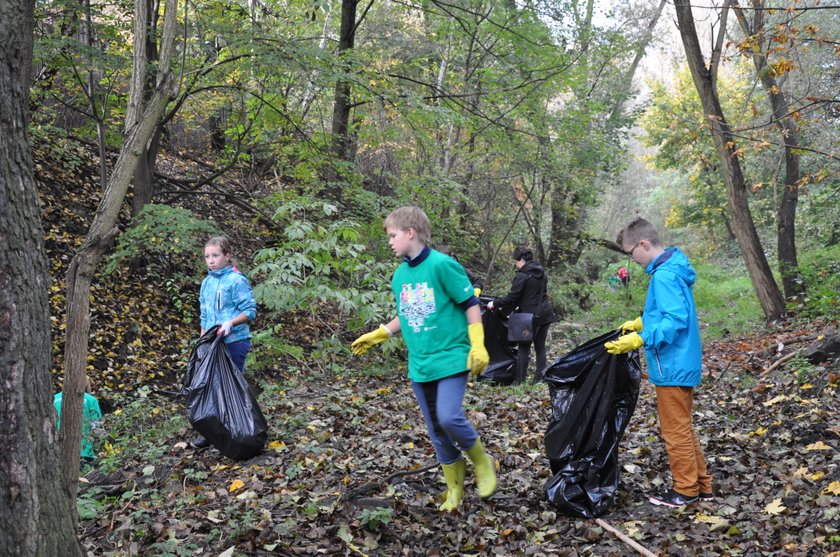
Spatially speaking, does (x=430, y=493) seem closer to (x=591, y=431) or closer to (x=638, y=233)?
(x=591, y=431)

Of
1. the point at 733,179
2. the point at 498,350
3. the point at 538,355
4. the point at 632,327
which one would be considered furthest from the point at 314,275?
the point at 733,179

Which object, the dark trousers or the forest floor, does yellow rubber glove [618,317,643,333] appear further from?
the dark trousers

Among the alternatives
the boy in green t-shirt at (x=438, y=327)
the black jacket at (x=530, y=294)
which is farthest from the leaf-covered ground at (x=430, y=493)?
the black jacket at (x=530, y=294)

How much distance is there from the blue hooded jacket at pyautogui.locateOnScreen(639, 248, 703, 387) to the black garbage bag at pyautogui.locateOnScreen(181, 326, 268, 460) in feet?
9.17

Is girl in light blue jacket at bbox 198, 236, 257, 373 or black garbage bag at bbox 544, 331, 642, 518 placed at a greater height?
girl in light blue jacket at bbox 198, 236, 257, 373

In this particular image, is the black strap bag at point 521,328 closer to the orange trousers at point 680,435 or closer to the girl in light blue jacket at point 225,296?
the girl in light blue jacket at point 225,296

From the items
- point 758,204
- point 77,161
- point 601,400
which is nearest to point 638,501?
point 601,400

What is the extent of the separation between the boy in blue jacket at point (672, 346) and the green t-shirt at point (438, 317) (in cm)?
91

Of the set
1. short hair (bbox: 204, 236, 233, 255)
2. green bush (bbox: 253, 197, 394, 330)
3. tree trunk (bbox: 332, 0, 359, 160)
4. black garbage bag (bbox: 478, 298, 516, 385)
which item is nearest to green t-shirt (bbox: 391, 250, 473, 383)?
short hair (bbox: 204, 236, 233, 255)

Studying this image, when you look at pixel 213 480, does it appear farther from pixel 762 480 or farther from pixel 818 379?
pixel 818 379

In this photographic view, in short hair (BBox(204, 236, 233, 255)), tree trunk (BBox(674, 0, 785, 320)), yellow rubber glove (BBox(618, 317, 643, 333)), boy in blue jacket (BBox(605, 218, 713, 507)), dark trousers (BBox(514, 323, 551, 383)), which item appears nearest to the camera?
boy in blue jacket (BBox(605, 218, 713, 507))

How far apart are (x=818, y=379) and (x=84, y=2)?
9982mm

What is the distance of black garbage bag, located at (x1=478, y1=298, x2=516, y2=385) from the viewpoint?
26.1 feet

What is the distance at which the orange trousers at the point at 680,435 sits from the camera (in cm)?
379
